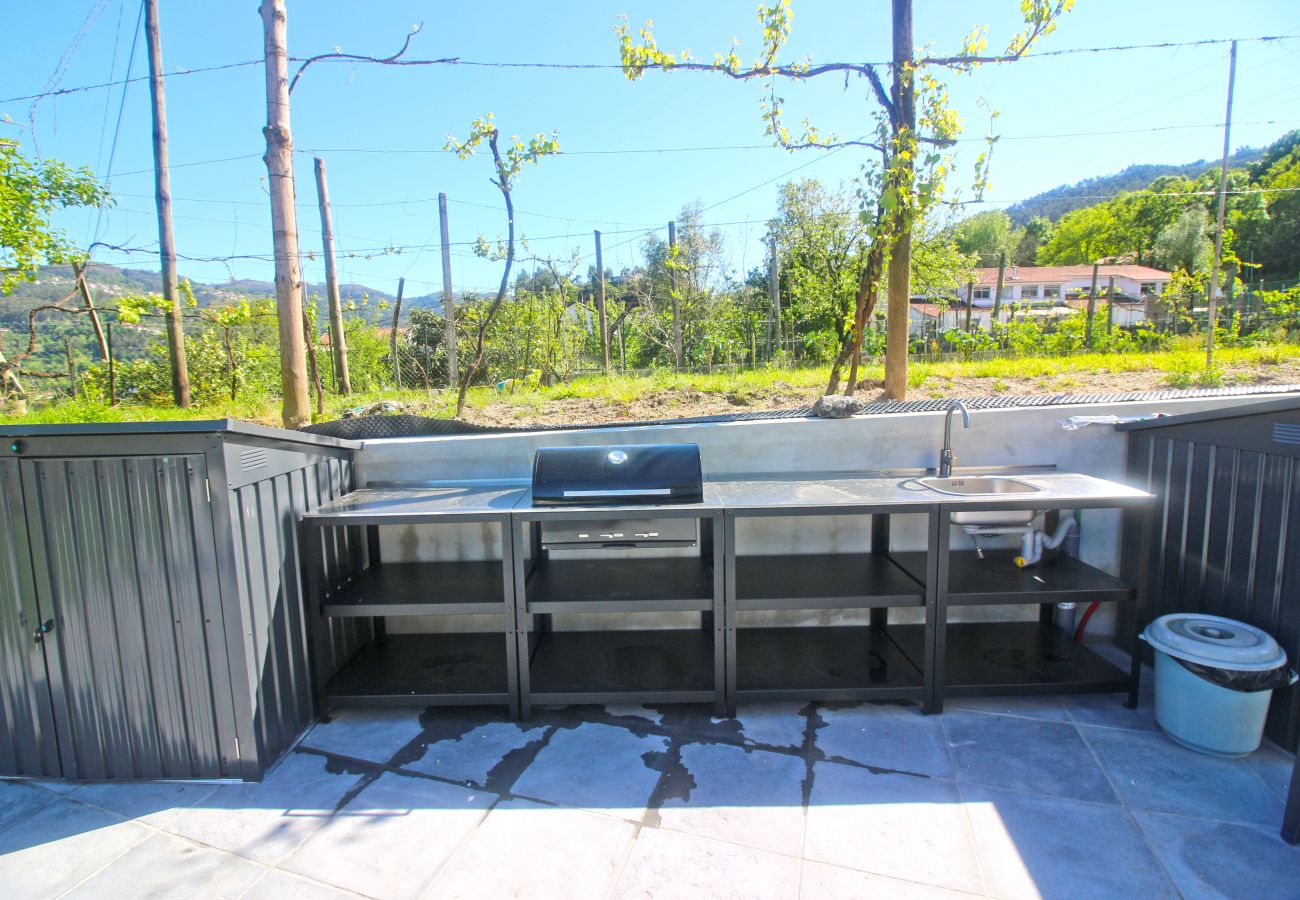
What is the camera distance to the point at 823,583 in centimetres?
237

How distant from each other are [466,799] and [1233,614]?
264cm

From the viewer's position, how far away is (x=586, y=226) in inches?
289

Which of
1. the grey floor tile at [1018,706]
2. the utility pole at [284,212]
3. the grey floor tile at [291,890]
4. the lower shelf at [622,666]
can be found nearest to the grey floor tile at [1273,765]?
the grey floor tile at [1018,706]

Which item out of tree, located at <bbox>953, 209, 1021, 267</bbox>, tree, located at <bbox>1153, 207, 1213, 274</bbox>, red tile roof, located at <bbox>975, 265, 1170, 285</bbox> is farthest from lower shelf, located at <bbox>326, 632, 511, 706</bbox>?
tree, located at <bbox>953, 209, 1021, 267</bbox>

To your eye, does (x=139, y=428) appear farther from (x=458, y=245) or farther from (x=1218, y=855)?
(x=458, y=245)

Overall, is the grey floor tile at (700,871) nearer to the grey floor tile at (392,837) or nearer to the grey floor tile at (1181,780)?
the grey floor tile at (392,837)

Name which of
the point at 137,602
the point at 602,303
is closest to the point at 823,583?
the point at 137,602

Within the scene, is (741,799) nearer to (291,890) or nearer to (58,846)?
(291,890)

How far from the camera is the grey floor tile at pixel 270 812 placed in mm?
1671

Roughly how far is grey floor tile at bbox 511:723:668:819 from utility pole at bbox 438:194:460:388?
4.33 m

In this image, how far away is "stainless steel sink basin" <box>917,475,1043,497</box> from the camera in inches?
96.5

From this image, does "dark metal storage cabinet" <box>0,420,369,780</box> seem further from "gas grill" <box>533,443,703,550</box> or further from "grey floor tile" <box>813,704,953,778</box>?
"grey floor tile" <box>813,704,953,778</box>

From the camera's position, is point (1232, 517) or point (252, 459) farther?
point (1232, 517)

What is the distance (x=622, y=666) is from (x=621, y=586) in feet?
1.15
